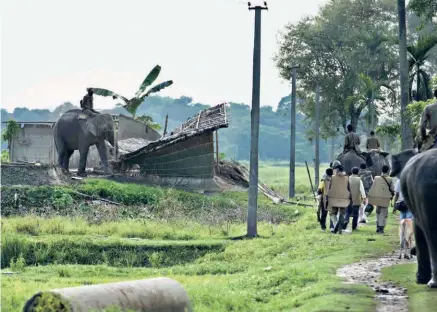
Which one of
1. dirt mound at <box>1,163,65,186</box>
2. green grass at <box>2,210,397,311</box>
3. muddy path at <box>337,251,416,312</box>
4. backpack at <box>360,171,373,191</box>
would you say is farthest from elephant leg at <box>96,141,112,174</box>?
muddy path at <box>337,251,416,312</box>

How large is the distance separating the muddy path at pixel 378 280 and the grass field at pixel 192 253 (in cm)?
22

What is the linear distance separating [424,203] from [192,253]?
12.6 metres

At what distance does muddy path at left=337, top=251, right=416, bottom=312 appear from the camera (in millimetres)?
14627

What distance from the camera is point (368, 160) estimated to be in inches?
1409

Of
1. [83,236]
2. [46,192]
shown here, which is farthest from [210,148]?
[83,236]

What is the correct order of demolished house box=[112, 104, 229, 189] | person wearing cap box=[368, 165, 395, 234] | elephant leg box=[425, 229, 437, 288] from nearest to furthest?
elephant leg box=[425, 229, 437, 288]
person wearing cap box=[368, 165, 395, 234]
demolished house box=[112, 104, 229, 189]

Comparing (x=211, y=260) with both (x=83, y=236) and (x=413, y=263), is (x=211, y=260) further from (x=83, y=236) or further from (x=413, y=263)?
(x=413, y=263)

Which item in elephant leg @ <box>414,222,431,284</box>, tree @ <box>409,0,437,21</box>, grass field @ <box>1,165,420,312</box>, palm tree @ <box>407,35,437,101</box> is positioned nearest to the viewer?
elephant leg @ <box>414,222,431,284</box>

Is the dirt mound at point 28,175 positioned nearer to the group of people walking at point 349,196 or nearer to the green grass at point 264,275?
the green grass at point 264,275

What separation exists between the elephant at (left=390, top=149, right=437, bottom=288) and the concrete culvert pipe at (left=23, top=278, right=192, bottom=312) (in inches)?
138

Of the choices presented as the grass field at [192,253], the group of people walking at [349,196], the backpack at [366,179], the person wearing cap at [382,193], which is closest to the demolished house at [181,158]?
the grass field at [192,253]

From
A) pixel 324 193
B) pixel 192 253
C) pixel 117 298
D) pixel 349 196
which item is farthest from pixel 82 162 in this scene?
pixel 117 298

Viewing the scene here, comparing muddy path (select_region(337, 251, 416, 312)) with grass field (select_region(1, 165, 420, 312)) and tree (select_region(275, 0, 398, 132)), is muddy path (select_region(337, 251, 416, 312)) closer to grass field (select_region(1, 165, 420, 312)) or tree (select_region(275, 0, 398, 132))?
grass field (select_region(1, 165, 420, 312))

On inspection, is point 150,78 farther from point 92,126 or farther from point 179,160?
point 92,126
